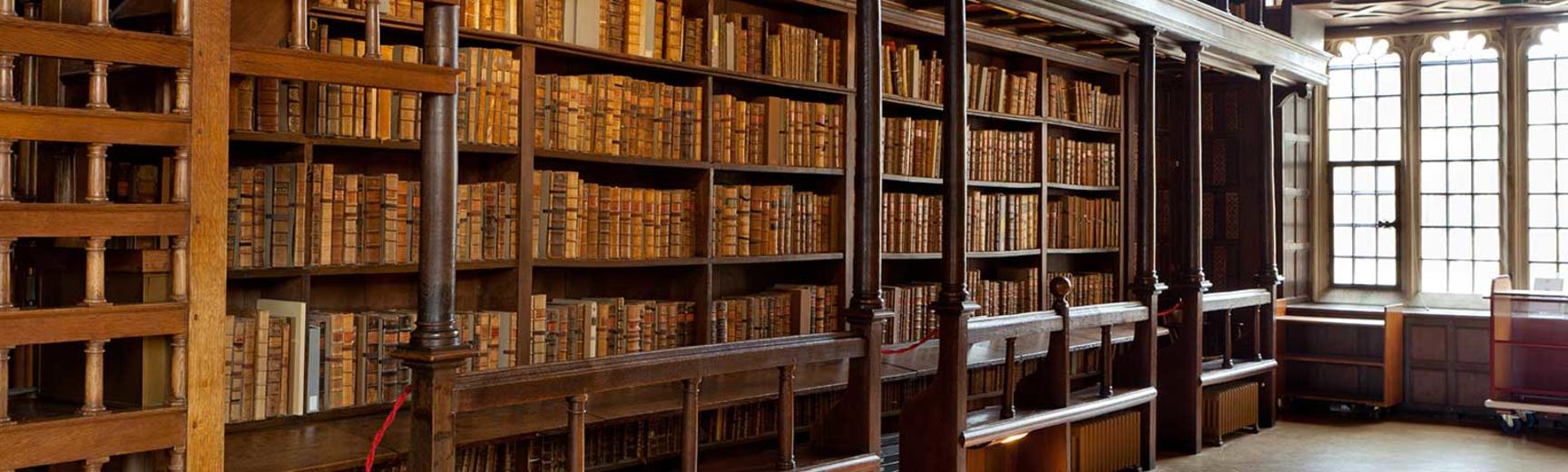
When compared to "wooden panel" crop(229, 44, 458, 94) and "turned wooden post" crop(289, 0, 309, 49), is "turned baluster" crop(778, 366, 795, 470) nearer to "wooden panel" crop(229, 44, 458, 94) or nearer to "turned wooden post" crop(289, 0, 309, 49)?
"wooden panel" crop(229, 44, 458, 94)

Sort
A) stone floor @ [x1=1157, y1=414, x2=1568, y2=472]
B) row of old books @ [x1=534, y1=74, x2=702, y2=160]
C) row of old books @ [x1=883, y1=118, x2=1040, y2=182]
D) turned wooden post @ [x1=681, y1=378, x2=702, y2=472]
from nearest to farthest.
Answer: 1. turned wooden post @ [x1=681, y1=378, x2=702, y2=472]
2. row of old books @ [x1=534, y1=74, x2=702, y2=160]
3. row of old books @ [x1=883, y1=118, x2=1040, y2=182]
4. stone floor @ [x1=1157, y1=414, x2=1568, y2=472]

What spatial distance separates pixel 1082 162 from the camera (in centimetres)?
790

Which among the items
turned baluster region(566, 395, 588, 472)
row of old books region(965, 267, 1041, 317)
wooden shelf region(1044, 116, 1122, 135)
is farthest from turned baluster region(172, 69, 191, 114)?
wooden shelf region(1044, 116, 1122, 135)

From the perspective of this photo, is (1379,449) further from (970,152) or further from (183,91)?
(183,91)

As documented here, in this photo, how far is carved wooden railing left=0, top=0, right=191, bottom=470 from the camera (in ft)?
8.15

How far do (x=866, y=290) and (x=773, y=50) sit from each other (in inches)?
58.5

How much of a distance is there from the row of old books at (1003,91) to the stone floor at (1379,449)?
6.97 ft

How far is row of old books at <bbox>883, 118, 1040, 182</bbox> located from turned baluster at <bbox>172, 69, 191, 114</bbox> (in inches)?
157

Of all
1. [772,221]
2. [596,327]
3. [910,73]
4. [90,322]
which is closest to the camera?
[90,322]

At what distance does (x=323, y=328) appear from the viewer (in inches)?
154

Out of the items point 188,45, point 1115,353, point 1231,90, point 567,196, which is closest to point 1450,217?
point 1231,90

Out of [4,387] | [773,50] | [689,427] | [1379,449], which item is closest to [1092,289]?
[1379,449]

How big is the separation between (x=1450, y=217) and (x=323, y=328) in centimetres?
794

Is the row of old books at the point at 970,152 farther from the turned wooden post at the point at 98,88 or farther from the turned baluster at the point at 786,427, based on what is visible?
the turned wooden post at the point at 98,88
